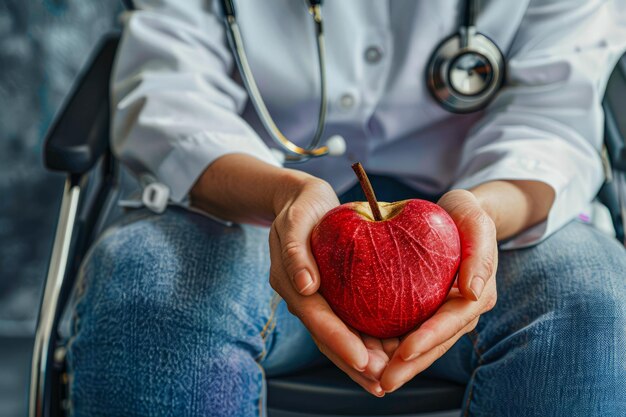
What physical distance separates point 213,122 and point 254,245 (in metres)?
0.16

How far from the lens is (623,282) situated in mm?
653

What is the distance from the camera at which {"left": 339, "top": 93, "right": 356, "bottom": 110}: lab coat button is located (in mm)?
868

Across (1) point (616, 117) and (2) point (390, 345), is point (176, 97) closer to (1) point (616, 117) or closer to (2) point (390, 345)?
(2) point (390, 345)

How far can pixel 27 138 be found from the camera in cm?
148

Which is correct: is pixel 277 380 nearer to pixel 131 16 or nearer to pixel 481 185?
pixel 481 185

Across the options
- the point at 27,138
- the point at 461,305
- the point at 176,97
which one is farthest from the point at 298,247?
the point at 27,138

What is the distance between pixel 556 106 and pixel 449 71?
132mm

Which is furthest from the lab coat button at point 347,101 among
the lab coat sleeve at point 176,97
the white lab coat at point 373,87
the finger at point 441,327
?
the finger at point 441,327

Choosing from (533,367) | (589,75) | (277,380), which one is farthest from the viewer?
(589,75)

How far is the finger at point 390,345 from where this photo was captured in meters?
0.57

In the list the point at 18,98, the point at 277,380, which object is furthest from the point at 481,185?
the point at 18,98

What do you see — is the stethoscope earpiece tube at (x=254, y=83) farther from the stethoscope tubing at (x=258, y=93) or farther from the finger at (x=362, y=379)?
the finger at (x=362, y=379)

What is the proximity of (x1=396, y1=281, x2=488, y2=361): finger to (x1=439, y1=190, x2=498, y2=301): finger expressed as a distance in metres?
0.02

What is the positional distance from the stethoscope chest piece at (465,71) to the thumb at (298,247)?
0.32 m
